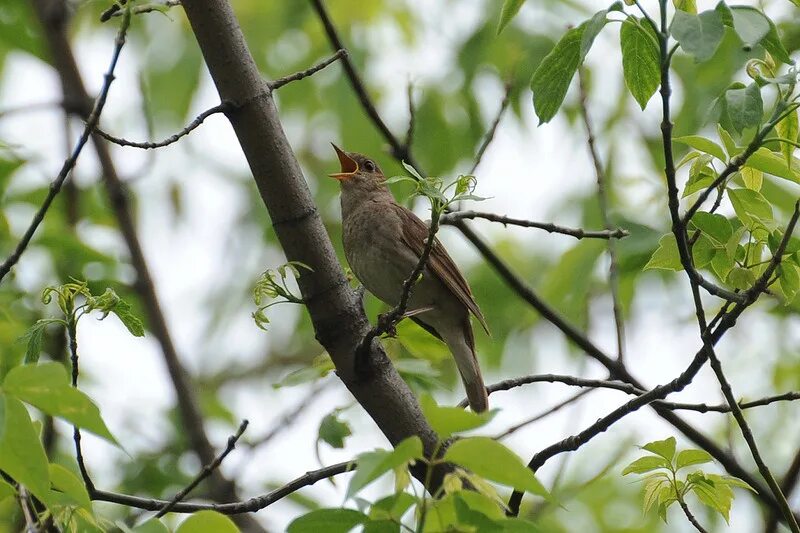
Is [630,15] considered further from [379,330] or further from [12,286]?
[12,286]

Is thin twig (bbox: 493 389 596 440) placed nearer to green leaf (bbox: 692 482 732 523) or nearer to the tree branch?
green leaf (bbox: 692 482 732 523)

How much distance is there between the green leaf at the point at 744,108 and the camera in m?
2.59

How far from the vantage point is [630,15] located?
274cm

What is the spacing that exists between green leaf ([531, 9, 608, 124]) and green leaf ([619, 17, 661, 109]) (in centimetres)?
14

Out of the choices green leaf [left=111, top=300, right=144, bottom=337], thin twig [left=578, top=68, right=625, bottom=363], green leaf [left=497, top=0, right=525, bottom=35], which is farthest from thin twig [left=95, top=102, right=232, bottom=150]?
thin twig [left=578, top=68, right=625, bottom=363]

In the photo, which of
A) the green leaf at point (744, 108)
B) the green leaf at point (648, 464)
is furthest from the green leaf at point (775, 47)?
the green leaf at point (648, 464)

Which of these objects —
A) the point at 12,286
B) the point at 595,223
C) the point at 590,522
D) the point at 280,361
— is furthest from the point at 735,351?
the point at 12,286

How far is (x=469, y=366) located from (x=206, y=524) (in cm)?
338

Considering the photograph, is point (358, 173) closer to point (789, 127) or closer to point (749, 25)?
point (789, 127)

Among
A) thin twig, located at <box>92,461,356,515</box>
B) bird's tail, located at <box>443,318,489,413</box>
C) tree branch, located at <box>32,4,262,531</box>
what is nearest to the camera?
thin twig, located at <box>92,461,356,515</box>

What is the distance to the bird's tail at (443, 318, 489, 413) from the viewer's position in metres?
5.37

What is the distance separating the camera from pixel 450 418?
2072 mm

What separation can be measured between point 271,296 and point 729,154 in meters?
1.53

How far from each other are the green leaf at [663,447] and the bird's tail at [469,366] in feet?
7.14
